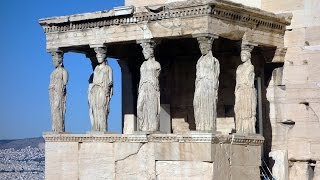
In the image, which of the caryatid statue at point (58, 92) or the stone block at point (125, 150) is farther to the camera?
the caryatid statue at point (58, 92)

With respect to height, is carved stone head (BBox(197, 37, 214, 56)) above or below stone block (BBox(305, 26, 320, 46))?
below

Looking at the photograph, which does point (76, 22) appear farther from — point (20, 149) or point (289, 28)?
point (20, 149)

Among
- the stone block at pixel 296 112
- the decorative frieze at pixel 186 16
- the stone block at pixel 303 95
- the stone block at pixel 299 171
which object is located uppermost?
the decorative frieze at pixel 186 16

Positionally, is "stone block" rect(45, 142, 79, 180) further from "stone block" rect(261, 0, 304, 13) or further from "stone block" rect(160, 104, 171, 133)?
"stone block" rect(261, 0, 304, 13)

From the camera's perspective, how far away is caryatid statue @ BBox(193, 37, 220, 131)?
1410cm

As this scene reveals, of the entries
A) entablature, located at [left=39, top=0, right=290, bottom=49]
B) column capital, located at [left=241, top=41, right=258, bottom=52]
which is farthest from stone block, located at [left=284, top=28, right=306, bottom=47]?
column capital, located at [left=241, top=41, right=258, bottom=52]

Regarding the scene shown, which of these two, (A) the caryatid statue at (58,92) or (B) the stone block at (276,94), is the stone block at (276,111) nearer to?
(B) the stone block at (276,94)

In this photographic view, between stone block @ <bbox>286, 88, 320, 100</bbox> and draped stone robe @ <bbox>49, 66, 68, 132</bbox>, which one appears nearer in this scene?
stone block @ <bbox>286, 88, 320, 100</bbox>

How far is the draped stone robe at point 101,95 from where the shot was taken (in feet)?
51.1

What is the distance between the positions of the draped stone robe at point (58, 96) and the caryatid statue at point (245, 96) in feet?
11.5

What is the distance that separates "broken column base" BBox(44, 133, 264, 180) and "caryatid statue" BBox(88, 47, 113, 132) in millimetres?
308

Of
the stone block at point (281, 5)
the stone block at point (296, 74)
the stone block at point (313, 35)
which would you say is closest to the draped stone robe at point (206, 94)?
the stone block at point (296, 74)

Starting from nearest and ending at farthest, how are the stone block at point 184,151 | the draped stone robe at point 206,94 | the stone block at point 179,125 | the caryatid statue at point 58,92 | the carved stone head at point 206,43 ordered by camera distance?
the stone block at point 184,151 → the draped stone robe at point 206,94 → the carved stone head at point 206,43 → the caryatid statue at point 58,92 → the stone block at point 179,125

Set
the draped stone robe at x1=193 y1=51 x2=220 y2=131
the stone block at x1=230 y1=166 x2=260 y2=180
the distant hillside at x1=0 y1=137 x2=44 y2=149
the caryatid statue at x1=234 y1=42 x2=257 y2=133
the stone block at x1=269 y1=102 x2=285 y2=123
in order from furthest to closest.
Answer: the distant hillside at x1=0 y1=137 x2=44 y2=149 < the stone block at x1=269 y1=102 x2=285 y2=123 < the caryatid statue at x1=234 y1=42 x2=257 y2=133 < the stone block at x1=230 y1=166 x2=260 y2=180 < the draped stone robe at x1=193 y1=51 x2=220 y2=131
